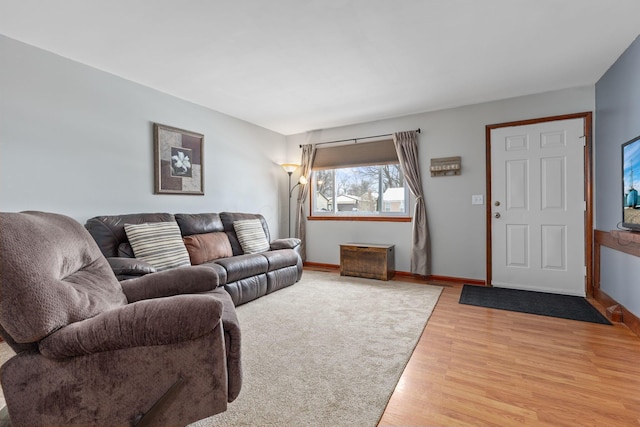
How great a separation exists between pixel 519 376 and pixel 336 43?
272 cm

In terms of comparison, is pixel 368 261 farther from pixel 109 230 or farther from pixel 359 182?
pixel 109 230

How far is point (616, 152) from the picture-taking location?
276 cm

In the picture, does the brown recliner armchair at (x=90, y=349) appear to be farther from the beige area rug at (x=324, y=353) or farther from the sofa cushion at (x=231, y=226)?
the sofa cushion at (x=231, y=226)

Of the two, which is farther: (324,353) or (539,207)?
(539,207)

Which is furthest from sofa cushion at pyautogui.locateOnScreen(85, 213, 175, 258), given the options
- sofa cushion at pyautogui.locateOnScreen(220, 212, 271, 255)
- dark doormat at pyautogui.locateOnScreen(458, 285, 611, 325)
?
dark doormat at pyautogui.locateOnScreen(458, 285, 611, 325)

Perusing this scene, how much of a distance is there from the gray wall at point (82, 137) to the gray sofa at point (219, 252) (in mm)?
285

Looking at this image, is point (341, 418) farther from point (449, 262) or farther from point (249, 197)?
point (249, 197)

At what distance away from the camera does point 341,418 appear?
1.42m

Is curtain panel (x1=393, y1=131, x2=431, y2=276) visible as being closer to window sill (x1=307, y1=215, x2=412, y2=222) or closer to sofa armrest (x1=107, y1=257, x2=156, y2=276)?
window sill (x1=307, y1=215, x2=412, y2=222)

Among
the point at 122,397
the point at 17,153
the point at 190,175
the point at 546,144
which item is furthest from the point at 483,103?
the point at 17,153

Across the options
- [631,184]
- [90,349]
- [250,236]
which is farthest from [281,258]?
[631,184]

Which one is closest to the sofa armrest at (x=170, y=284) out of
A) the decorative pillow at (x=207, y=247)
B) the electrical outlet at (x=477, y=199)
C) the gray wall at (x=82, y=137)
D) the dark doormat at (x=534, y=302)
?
the decorative pillow at (x=207, y=247)

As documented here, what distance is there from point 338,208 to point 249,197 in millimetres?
1514

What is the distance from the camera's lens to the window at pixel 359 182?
4559mm
